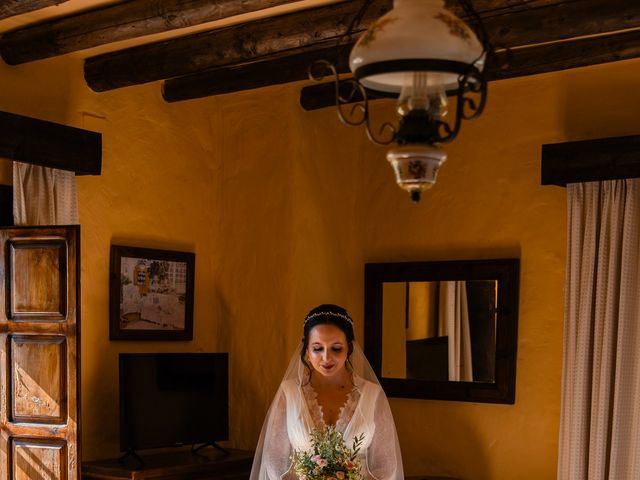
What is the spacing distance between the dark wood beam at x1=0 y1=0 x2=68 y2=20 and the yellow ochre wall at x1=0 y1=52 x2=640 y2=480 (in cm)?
85

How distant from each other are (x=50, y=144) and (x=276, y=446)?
1833 mm

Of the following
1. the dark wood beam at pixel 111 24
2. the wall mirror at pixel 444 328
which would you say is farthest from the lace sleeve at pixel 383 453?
the dark wood beam at pixel 111 24

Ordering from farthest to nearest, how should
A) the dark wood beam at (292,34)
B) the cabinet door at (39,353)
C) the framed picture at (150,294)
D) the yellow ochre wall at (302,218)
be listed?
the framed picture at (150,294)
the yellow ochre wall at (302,218)
the cabinet door at (39,353)
the dark wood beam at (292,34)

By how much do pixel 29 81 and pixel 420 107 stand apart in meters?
2.95

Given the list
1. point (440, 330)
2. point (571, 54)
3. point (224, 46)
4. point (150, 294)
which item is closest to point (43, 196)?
point (150, 294)

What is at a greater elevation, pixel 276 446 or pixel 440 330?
pixel 440 330

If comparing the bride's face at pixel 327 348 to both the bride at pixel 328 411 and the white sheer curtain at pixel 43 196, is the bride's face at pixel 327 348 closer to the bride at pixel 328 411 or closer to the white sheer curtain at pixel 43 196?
the bride at pixel 328 411

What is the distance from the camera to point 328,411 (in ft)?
15.2

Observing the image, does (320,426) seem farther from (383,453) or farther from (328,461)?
(328,461)

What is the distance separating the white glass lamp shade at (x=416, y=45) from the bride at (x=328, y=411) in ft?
7.76

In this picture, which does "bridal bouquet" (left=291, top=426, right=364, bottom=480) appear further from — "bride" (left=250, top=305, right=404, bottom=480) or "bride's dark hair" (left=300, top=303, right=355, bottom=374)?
"bride's dark hair" (left=300, top=303, right=355, bottom=374)

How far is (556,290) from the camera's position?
16.8 feet

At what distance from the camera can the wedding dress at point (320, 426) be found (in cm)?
455

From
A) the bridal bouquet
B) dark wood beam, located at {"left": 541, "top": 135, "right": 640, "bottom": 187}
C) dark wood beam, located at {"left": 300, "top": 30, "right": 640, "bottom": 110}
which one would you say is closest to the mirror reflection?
dark wood beam, located at {"left": 541, "top": 135, "right": 640, "bottom": 187}
